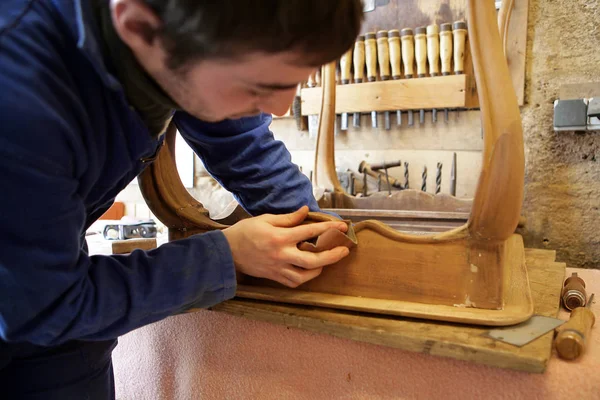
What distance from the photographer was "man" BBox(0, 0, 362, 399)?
352mm

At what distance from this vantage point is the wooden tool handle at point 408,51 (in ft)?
5.09

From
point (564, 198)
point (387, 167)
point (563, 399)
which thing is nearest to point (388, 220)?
point (387, 167)

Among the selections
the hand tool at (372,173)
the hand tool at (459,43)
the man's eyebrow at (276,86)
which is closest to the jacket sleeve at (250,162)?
the man's eyebrow at (276,86)

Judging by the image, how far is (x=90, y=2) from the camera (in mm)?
400

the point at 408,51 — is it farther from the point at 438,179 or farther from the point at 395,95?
the point at 438,179

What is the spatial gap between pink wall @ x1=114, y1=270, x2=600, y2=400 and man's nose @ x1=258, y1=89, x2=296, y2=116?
13.1 inches

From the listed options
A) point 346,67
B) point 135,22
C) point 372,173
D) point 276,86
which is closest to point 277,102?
point 276,86

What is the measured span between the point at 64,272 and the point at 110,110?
0.57 feet

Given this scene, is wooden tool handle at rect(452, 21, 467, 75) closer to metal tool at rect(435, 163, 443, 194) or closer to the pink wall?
metal tool at rect(435, 163, 443, 194)

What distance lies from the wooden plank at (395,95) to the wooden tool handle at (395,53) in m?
0.04

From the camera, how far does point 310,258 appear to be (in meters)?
0.60

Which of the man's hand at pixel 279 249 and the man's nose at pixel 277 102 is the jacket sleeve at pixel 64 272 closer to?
the man's hand at pixel 279 249

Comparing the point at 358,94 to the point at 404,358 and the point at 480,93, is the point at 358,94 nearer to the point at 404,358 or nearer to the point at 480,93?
the point at 480,93

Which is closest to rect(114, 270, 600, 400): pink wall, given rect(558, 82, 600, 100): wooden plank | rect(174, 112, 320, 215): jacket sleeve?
rect(174, 112, 320, 215): jacket sleeve
